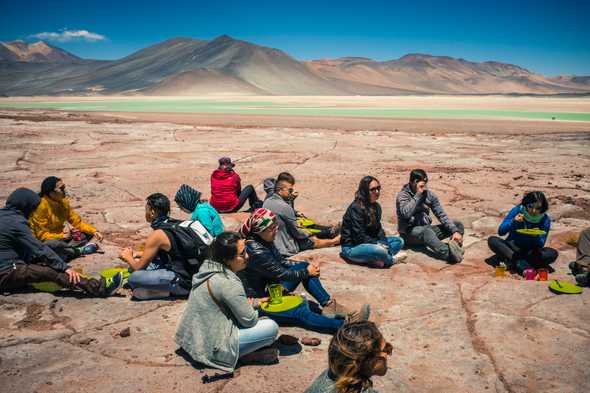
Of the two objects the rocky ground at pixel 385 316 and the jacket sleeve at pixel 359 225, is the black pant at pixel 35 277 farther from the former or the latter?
the jacket sleeve at pixel 359 225

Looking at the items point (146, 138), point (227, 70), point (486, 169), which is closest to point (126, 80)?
point (227, 70)

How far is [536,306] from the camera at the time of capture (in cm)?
508

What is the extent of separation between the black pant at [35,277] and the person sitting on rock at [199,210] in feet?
4.42

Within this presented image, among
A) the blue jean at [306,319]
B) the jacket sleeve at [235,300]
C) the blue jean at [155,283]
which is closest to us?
the jacket sleeve at [235,300]

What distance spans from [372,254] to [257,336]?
264 cm

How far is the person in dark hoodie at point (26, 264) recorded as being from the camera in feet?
17.0

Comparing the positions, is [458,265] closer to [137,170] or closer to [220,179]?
[220,179]

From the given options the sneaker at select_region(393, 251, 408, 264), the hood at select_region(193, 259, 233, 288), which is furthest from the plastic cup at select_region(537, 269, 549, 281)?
the hood at select_region(193, 259, 233, 288)

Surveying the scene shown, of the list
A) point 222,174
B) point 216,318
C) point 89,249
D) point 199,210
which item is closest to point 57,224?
point 89,249

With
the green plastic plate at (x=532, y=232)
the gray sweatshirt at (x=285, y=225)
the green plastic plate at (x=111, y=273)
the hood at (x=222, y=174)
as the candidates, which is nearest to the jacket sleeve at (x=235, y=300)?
the gray sweatshirt at (x=285, y=225)

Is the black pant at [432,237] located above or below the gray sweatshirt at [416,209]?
below

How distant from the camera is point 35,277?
207 inches

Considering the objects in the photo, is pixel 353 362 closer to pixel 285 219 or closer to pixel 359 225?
pixel 285 219

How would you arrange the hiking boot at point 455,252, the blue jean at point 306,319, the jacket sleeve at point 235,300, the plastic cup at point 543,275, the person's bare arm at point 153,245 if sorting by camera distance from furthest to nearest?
the hiking boot at point 455,252 → the plastic cup at point 543,275 → the person's bare arm at point 153,245 → the blue jean at point 306,319 → the jacket sleeve at point 235,300
